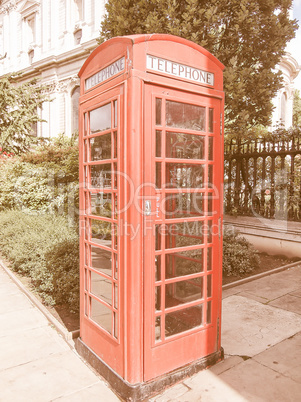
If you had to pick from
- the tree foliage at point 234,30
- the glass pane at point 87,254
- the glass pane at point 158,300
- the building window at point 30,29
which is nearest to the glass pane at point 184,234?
the glass pane at point 158,300

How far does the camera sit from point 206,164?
3.02 metres

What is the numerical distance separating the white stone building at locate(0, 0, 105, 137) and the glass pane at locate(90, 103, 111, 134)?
21191 mm

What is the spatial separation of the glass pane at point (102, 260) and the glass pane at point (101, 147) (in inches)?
35.5

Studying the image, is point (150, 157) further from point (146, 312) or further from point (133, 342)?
point (133, 342)

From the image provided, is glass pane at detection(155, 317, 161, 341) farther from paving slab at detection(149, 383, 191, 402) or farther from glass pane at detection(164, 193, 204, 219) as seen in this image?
glass pane at detection(164, 193, 204, 219)

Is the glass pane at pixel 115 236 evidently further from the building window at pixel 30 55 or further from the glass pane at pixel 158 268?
the building window at pixel 30 55

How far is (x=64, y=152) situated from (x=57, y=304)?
25.3ft

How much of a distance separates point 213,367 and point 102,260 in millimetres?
1550

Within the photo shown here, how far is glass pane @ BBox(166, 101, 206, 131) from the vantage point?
279 centimetres

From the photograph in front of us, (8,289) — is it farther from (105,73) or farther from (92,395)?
(105,73)

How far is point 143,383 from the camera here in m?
2.78

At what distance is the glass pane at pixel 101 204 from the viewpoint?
2950mm

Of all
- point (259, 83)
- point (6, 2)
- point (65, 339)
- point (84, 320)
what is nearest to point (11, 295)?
point (65, 339)

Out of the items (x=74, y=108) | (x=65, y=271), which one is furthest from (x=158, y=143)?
(x=74, y=108)
